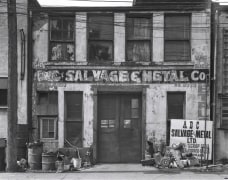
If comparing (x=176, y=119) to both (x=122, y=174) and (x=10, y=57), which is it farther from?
(x=10, y=57)

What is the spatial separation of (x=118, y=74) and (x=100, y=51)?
3.80 feet

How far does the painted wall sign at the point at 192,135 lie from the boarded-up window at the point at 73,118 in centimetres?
352

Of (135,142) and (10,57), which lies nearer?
(10,57)

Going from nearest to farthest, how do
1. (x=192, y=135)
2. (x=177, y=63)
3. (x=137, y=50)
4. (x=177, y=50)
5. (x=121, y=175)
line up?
(x=121, y=175) < (x=192, y=135) < (x=177, y=63) < (x=177, y=50) < (x=137, y=50)

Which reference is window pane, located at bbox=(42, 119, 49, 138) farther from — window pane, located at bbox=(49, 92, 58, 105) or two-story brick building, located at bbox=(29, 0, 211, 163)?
window pane, located at bbox=(49, 92, 58, 105)

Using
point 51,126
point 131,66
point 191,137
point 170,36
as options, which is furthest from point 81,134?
point 170,36

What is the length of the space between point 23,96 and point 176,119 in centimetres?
579

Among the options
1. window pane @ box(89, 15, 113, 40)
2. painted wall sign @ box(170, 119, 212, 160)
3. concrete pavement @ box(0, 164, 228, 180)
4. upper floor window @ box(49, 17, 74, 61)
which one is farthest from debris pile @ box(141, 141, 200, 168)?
upper floor window @ box(49, 17, 74, 61)

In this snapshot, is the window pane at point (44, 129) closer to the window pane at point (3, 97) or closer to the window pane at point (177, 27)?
the window pane at point (3, 97)

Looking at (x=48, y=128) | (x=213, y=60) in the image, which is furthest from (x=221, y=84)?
(x=48, y=128)

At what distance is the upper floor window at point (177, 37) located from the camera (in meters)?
13.9

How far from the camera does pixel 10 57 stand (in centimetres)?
1226

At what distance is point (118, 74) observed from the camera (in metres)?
13.9

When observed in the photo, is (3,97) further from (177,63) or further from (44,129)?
(177,63)
